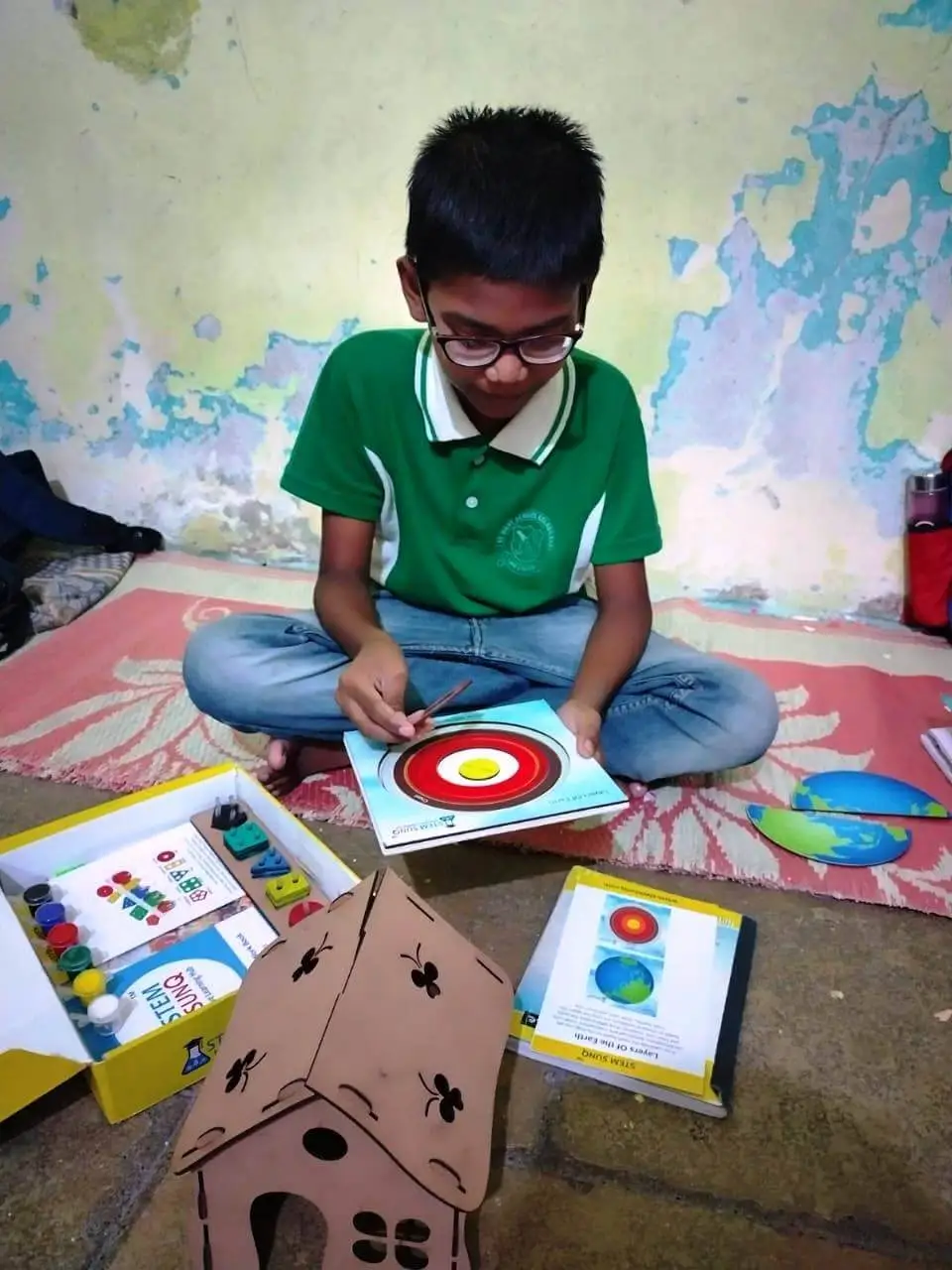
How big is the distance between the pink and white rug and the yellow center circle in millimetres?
170

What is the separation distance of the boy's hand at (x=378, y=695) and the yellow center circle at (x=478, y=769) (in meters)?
0.06

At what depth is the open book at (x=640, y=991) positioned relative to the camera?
2.64 ft

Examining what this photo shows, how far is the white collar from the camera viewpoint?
107cm

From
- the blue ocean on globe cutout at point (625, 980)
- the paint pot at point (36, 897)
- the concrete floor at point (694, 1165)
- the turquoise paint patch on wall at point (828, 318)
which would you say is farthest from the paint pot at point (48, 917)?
the turquoise paint patch on wall at point (828, 318)

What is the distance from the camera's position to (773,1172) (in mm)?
747

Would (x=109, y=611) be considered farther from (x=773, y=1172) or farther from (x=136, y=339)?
(x=773, y=1172)

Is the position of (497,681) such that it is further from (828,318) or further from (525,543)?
(828,318)

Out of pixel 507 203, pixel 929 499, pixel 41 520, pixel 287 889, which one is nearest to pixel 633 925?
pixel 287 889

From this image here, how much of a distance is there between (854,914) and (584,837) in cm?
30

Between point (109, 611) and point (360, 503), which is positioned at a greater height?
point (360, 503)

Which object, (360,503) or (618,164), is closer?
(360,503)

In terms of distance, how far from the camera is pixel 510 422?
1.08 meters

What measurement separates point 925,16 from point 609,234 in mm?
511

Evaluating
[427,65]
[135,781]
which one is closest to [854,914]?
[135,781]
